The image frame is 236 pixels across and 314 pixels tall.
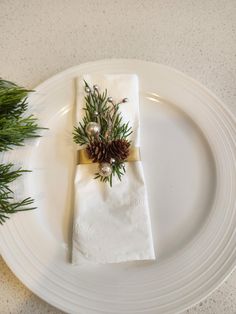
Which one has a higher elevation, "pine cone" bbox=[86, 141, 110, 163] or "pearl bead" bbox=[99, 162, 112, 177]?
"pine cone" bbox=[86, 141, 110, 163]

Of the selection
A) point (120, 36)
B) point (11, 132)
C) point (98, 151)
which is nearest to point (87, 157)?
point (98, 151)

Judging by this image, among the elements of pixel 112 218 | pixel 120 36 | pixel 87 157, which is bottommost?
pixel 112 218

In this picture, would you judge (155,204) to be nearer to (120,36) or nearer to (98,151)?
(98,151)

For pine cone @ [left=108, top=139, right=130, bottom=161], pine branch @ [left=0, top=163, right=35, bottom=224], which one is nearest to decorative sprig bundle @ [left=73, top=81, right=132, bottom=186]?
pine cone @ [left=108, top=139, right=130, bottom=161]

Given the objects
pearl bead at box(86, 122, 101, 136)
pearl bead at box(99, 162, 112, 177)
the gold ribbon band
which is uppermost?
pearl bead at box(86, 122, 101, 136)

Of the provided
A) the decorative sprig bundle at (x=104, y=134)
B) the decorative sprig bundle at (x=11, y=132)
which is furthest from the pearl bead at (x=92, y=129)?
the decorative sprig bundle at (x=11, y=132)

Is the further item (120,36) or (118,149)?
(120,36)

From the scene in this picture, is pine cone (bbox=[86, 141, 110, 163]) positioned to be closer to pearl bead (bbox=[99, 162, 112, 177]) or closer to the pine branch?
pearl bead (bbox=[99, 162, 112, 177])
